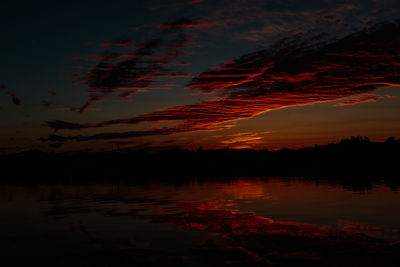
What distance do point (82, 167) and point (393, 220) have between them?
590 feet

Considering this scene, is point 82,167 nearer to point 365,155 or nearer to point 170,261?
point 365,155

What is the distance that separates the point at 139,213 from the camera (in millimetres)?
29188

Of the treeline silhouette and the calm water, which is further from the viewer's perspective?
the treeline silhouette

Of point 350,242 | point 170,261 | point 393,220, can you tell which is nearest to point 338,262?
point 350,242

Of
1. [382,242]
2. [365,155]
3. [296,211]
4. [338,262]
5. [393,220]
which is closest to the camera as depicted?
[338,262]

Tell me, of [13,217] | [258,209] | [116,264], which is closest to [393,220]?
[258,209]

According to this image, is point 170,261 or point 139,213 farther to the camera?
point 139,213

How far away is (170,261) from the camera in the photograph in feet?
48.6

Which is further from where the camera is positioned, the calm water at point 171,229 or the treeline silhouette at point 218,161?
the treeline silhouette at point 218,161

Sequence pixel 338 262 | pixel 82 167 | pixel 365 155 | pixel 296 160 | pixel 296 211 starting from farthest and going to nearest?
pixel 82 167 < pixel 296 160 < pixel 365 155 < pixel 296 211 < pixel 338 262

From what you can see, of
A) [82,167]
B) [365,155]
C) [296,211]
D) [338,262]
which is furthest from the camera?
[82,167]

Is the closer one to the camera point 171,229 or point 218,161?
point 171,229

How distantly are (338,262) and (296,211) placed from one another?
14069 millimetres

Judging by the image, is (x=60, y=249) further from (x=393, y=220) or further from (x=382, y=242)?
(x=393, y=220)
